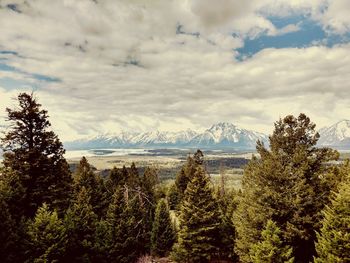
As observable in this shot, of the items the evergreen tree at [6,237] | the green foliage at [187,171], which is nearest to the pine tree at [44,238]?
the evergreen tree at [6,237]

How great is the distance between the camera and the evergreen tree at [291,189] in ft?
102

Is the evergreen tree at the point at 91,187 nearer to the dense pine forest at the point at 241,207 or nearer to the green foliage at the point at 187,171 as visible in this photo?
the dense pine forest at the point at 241,207

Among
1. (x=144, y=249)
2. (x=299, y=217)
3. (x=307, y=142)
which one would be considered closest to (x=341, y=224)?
(x=299, y=217)

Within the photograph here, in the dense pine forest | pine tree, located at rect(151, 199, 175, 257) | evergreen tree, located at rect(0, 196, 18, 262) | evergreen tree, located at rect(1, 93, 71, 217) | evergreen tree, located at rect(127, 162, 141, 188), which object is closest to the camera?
evergreen tree, located at rect(0, 196, 18, 262)

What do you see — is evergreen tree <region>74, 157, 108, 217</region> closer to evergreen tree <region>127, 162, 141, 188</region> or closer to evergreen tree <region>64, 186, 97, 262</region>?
evergreen tree <region>127, 162, 141, 188</region>

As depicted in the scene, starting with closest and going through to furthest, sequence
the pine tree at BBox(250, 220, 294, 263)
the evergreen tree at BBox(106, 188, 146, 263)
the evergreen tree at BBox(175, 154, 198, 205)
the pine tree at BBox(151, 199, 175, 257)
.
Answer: the pine tree at BBox(250, 220, 294, 263)
the evergreen tree at BBox(106, 188, 146, 263)
the pine tree at BBox(151, 199, 175, 257)
the evergreen tree at BBox(175, 154, 198, 205)

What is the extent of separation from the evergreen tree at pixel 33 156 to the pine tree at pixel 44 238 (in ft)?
13.3

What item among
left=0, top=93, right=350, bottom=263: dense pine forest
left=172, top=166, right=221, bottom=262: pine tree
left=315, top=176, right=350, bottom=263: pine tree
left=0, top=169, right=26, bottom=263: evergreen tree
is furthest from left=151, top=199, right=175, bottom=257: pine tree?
left=315, top=176, right=350, bottom=263: pine tree

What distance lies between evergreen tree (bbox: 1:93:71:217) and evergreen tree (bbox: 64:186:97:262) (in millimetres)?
2481

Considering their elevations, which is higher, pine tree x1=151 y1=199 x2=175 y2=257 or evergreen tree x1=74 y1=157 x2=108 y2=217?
evergreen tree x1=74 y1=157 x2=108 y2=217

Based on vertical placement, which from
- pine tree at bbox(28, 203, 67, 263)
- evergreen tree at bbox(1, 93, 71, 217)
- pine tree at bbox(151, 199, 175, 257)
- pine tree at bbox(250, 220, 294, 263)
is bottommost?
pine tree at bbox(151, 199, 175, 257)

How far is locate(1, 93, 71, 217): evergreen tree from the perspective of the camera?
30219 mm

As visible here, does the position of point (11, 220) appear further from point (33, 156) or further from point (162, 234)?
point (162, 234)

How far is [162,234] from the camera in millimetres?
53312
